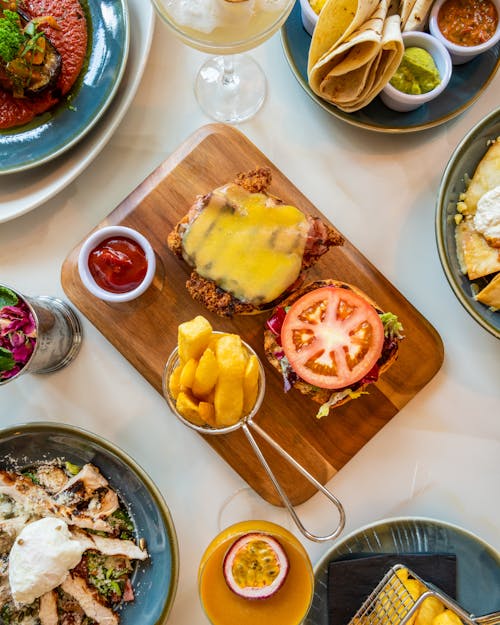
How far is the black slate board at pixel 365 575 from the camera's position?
222 centimetres

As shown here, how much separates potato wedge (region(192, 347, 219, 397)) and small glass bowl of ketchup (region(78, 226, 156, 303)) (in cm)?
40

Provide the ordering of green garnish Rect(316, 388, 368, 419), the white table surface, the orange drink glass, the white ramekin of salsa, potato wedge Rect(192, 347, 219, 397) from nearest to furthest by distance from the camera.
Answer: potato wedge Rect(192, 347, 219, 397)
the orange drink glass
green garnish Rect(316, 388, 368, 419)
the white ramekin of salsa
the white table surface

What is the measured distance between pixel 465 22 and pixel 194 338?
1.43 metres

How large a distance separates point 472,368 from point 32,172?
1726 millimetres

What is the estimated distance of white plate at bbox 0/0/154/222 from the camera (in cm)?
228

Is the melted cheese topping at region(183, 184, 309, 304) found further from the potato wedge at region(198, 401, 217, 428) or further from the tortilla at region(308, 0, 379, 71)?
the tortilla at region(308, 0, 379, 71)

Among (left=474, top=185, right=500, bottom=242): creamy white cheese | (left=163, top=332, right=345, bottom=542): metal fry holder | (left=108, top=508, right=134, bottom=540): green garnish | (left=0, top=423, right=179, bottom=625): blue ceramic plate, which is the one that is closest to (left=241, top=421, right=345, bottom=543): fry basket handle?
(left=163, top=332, right=345, bottom=542): metal fry holder

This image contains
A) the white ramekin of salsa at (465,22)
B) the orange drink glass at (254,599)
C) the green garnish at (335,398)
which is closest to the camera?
the orange drink glass at (254,599)

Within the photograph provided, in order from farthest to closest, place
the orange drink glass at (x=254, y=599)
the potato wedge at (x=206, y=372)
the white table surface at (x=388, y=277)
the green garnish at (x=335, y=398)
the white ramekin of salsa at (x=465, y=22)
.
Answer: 1. the white table surface at (x=388, y=277)
2. the white ramekin of salsa at (x=465, y=22)
3. the green garnish at (x=335, y=398)
4. the orange drink glass at (x=254, y=599)
5. the potato wedge at (x=206, y=372)

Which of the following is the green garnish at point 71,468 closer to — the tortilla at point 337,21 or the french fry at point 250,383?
the french fry at point 250,383

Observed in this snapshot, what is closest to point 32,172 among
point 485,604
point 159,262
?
point 159,262

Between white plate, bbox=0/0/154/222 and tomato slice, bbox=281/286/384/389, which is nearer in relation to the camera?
tomato slice, bbox=281/286/384/389

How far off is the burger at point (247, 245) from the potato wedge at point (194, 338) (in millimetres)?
201

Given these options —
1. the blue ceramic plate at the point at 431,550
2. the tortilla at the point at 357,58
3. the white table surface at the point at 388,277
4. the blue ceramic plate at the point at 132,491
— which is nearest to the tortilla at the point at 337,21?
the tortilla at the point at 357,58
